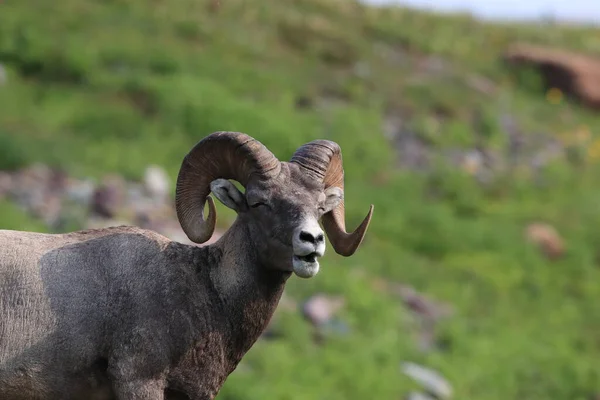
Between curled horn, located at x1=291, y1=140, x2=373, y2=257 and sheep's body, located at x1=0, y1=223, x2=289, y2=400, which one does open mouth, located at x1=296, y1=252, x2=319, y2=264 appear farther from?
curled horn, located at x1=291, y1=140, x2=373, y2=257

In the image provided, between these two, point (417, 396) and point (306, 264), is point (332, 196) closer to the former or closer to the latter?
point (306, 264)

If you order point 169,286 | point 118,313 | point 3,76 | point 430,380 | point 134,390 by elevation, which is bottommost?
point 134,390

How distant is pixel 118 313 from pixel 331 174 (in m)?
2.14

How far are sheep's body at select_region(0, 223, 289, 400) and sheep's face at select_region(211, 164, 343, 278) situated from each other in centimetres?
28

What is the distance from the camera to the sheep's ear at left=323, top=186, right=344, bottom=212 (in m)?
9.27

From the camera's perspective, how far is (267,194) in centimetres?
873

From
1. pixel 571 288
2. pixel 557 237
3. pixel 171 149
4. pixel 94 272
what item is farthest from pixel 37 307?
pixel 557 237

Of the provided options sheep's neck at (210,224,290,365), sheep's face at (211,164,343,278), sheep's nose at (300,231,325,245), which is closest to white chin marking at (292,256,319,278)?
sheep's face at (211,164,343,278)

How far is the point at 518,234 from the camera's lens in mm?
27734

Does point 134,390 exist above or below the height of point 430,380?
below

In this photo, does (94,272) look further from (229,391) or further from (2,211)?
(2,211)

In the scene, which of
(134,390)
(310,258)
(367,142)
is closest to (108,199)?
(367,142)

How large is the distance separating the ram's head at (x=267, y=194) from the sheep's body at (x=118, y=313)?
295mm

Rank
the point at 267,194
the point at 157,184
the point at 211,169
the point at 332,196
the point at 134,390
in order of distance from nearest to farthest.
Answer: the point at 134,390 → the point at 267,194 → the point at 211,169 → the point at 332,196 → the point at 157,184
